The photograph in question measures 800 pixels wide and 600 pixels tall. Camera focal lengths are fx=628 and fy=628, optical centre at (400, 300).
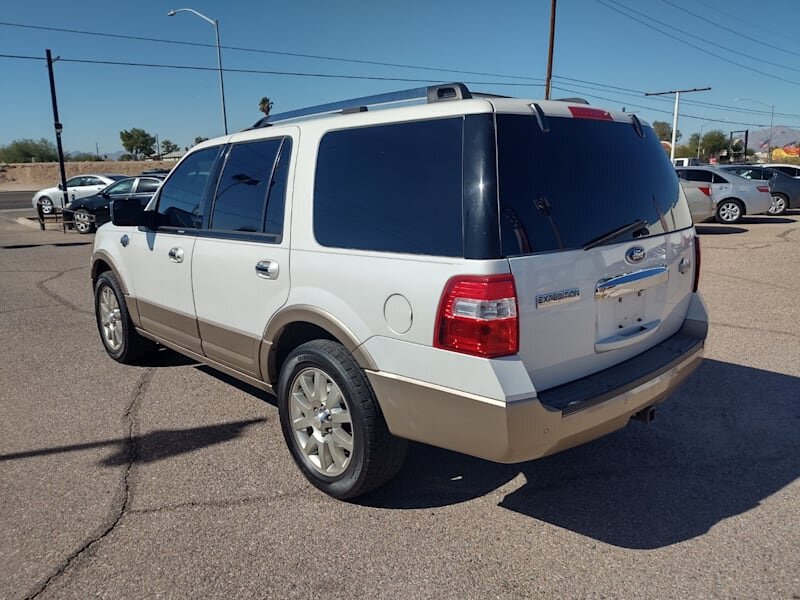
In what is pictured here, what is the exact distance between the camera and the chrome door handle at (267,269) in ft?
11.5

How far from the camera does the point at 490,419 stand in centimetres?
258

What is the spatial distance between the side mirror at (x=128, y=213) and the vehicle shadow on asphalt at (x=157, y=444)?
1572 millimetres

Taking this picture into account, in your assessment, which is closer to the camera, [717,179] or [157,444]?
[157,444]

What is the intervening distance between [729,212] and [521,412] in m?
18.3

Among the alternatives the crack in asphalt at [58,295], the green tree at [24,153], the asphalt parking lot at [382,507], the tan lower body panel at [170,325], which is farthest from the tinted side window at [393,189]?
the green tree at [24,153]

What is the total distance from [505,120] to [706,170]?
58.2 feet

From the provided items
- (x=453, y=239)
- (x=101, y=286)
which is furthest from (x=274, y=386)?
(x=101, y=286)

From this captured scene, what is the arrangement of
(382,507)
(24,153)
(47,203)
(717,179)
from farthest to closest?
(24,153), (47,203), (717,179), (382,507)

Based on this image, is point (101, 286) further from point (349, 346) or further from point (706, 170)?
point (706, 170)

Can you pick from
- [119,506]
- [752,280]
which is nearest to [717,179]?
[752,280]

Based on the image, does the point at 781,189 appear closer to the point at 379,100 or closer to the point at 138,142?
the point at 379,100

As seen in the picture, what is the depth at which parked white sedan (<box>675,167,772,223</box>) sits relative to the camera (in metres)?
17.7

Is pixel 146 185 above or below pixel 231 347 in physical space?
above

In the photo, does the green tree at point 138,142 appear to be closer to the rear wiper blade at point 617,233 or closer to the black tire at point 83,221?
the black tire at point 83,221
